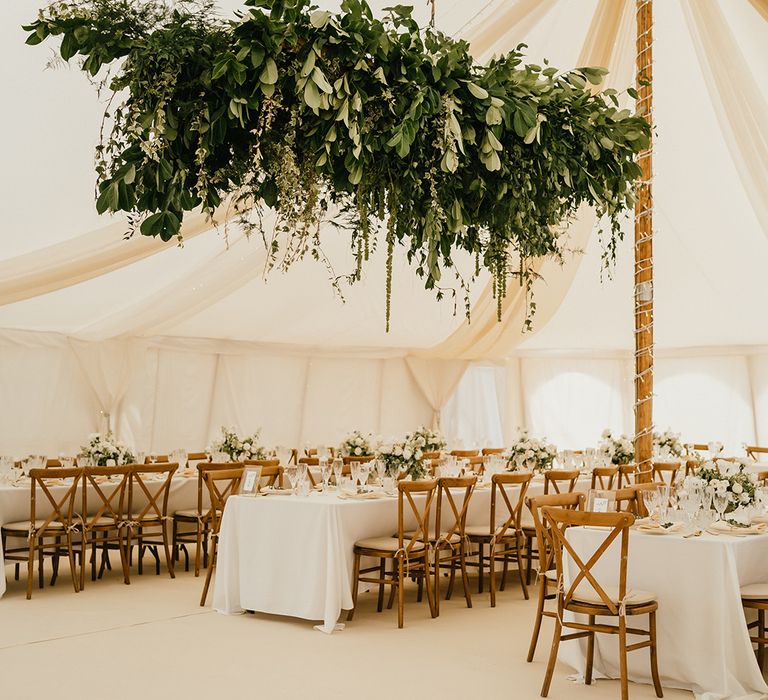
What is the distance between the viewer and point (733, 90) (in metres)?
6.98

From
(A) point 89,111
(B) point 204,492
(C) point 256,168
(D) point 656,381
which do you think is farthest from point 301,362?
(C) point 256,168

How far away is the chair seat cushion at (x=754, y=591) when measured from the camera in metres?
4.82

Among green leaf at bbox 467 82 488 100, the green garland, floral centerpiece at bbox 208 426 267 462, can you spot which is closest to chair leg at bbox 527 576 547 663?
the green garland

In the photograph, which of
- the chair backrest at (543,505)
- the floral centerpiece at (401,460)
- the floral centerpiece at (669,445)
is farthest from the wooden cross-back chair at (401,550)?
the floral centerpiece at (669,445)

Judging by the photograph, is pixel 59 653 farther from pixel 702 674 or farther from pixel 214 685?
pixel 702 674

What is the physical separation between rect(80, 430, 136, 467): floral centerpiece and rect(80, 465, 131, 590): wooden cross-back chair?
16 cm

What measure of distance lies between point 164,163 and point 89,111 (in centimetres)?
403

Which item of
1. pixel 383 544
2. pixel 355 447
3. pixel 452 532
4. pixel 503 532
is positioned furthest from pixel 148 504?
pixel 503 532

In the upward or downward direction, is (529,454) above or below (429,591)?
above

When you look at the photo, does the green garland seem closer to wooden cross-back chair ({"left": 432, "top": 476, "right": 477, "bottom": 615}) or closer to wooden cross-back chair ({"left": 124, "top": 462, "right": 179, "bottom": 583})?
wooden cross-back chair ({"left": 432, "top": 476, "right": 477, "bottom": 615})

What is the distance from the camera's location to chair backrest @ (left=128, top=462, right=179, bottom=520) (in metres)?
7.95

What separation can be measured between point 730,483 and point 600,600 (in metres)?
1.29

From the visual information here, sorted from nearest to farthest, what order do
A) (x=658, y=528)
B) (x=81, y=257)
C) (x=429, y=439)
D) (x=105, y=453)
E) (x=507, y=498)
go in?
(x=658, y=528) < (x=81, y=257) < (x=507, y=498) < (x=105, y=453) < (x=429, y=439)

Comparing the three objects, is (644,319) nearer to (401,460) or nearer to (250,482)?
(401,460)
